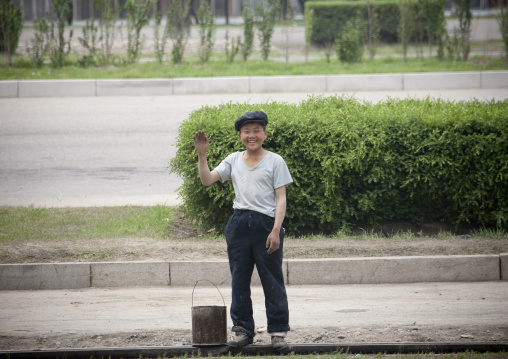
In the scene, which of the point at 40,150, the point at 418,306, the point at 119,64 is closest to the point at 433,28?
the point at 119,64

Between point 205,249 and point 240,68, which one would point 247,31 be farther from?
point 205,249

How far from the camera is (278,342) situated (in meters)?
4.92

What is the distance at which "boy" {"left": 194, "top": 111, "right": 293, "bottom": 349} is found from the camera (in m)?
4.91

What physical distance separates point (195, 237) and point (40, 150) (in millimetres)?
5210

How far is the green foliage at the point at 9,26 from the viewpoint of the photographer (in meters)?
19.4

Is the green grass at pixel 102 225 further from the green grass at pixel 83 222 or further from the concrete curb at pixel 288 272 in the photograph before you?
the concrete curb at pixel 288 272

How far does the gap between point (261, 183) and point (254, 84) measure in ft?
39.5

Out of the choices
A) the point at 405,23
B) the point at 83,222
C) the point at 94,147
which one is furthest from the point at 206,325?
the point at 405,23

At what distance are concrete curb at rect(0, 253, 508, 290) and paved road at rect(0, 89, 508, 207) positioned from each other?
8.34ft

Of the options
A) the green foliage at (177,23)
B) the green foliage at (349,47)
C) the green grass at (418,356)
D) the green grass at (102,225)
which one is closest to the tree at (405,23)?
the green foliage at (349,47)

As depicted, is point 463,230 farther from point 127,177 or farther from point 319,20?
point 319,20

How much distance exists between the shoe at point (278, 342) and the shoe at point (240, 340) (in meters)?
0.19

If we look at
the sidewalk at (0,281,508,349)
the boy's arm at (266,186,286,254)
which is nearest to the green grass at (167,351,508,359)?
the sidewalk at (0,281,508,349)

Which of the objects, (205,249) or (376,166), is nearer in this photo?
(205,249)
